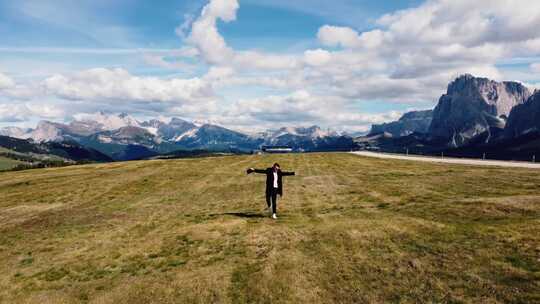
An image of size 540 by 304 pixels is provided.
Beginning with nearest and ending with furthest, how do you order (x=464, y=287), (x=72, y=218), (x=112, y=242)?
(x=464, y=287) → (x=112, y=242) → (x=72, y=218)

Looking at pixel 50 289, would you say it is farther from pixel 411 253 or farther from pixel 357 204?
pixel 357 204

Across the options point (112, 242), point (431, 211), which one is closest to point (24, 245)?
point (112, 242)

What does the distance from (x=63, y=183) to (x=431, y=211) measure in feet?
151

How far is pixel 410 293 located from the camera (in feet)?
39.1

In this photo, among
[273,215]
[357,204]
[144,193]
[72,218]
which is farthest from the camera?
[144,193]

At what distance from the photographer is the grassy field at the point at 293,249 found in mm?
12680

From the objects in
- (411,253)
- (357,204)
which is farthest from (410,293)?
(357,204)

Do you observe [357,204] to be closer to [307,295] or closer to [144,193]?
[307,295]

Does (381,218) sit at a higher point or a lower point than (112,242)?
higher

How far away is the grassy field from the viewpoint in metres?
12.7

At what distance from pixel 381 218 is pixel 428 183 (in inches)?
587

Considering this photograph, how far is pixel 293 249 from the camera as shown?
16.9 meters

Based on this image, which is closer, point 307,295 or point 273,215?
point 307,295

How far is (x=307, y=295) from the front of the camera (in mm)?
12438
